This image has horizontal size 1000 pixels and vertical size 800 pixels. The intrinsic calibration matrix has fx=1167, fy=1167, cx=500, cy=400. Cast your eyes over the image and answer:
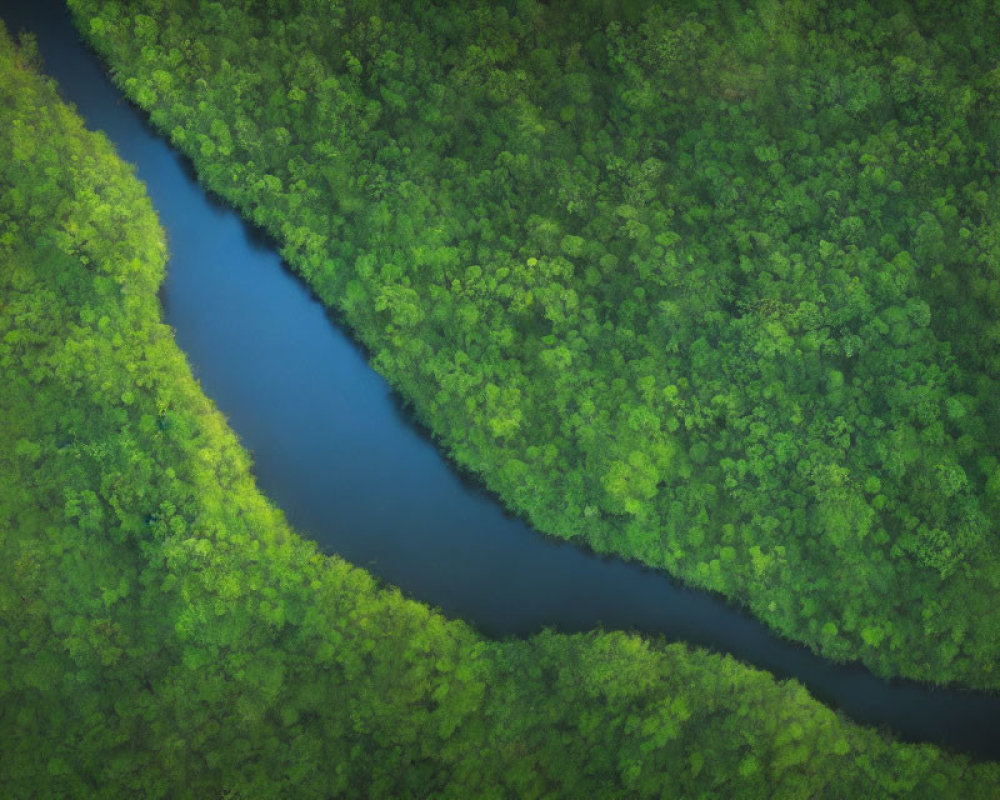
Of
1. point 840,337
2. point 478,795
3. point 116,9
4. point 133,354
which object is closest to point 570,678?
point 478,795

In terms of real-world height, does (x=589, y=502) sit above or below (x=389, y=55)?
below

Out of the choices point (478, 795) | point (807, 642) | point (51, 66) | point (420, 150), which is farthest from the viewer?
point (51, 66)

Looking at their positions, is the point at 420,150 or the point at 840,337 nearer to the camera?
the point at 840,337

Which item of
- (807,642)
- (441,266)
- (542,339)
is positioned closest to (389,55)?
(441,266)

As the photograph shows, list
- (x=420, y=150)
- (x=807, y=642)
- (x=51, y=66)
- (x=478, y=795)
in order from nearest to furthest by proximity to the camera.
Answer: (x=478, y=795) → (x=807, y=642) → (x=420, y=150) → (x=51, y=66)

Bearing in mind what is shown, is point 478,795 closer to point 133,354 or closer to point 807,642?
point 807,642

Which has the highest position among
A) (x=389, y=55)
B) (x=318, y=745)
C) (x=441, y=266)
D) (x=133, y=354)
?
(x=389, y=55)

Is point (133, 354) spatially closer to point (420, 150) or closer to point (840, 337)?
point (420, 150)
